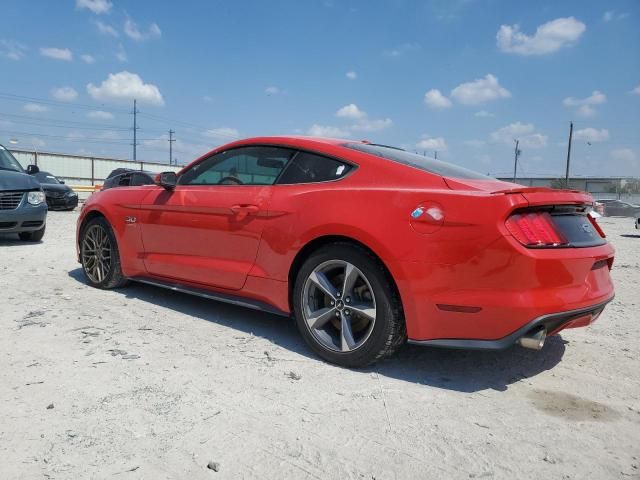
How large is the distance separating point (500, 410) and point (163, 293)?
11.3 ft

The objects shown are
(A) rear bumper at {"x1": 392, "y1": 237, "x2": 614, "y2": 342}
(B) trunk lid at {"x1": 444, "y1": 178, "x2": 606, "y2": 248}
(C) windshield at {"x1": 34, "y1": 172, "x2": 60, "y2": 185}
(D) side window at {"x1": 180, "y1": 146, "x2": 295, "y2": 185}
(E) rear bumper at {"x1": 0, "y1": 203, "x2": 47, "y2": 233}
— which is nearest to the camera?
(A) rear bumper at {"x1": 392, "y1": 237, "x2": 614, "y2": 342}

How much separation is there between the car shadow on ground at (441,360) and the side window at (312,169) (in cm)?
114

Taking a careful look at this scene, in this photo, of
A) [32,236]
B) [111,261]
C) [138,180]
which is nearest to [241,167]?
[111,261]

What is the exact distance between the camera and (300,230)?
10.4 feet

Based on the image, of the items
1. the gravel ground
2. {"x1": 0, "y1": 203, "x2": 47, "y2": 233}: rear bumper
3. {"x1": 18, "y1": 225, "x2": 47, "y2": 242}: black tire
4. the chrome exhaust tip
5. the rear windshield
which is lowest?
the gravel ground

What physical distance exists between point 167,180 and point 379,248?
2161mm

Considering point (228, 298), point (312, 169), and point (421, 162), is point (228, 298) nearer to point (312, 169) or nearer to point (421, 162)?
point (312, 169)

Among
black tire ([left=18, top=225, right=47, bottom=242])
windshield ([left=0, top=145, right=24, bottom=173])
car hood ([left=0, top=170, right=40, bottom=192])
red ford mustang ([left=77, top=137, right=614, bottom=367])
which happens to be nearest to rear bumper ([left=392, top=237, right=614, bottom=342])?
red ford mustang ([left=77, top=137, right=614, bottom=367])

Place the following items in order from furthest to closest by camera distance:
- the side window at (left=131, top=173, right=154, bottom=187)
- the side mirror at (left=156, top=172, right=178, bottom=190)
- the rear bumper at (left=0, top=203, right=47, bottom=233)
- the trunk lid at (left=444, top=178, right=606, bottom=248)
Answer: the rear bumper at (left=0, top=203, right=47, bottom=233) < the side window at (left=131, top=173, right=154, bottom=187) < the side mirror at (left=156, top=172, right=178, bottom=190) < the trunk lid at (left=444, top=178, right=606, bottom=248)

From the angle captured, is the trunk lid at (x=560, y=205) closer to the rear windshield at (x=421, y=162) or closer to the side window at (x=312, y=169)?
the rear windshield at (x=421, y=162)

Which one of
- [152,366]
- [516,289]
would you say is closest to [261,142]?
[152,366]

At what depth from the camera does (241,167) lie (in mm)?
3787

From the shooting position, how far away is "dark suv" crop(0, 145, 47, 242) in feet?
24.6

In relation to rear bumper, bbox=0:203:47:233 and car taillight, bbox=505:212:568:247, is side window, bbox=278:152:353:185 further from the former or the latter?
rear bumper, bbox=0:203:47:233
